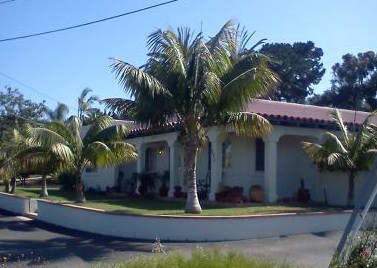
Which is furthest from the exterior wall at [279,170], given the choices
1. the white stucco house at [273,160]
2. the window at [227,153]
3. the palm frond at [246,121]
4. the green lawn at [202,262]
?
the green lawn at [202,262]

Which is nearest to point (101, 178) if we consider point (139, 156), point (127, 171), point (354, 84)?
point (127, 171)

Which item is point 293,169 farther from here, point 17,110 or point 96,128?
point 17,110

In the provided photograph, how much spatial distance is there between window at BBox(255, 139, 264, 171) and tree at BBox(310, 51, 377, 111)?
79.3 ft

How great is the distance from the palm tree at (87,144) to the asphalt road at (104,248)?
3.19 metres

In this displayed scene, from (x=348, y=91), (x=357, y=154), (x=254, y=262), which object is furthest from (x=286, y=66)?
(x=254, y=262)

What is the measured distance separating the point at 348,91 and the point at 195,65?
33227mm

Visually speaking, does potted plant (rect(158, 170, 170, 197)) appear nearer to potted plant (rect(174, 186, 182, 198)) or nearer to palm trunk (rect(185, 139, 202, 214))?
potted plant (rect(174, 186, 182, 198))

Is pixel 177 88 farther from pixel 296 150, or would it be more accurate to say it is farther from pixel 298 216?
pixel 296 150

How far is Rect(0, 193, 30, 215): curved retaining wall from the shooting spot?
921 inches

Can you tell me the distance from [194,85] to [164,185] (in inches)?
411

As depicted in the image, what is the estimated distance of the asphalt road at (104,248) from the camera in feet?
39.4

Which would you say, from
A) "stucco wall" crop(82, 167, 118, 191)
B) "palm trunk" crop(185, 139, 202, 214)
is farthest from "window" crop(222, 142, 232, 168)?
"stucco wall" crop(82, 167, 118, 191)

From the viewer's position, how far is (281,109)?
73.7 feet

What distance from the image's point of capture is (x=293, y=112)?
73.5ft
